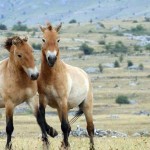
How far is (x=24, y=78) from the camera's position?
56.2 feet

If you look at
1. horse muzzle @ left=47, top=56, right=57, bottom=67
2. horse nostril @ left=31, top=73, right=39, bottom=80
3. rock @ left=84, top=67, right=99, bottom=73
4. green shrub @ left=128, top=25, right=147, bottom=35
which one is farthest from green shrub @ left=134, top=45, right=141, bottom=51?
horse nostril @ left=31, top=73, right=39, bottom=80

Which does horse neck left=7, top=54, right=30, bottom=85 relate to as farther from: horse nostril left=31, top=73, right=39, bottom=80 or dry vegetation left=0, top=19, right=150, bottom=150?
dry vegetation left=0, top=19, right=150, bottom=150

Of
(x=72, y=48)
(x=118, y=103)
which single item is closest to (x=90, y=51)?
(x=72, y=48)

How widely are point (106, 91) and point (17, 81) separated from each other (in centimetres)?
5624

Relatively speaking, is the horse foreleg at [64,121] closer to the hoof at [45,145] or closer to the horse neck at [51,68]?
the hoof at [45,145]

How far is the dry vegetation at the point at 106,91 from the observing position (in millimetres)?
20219

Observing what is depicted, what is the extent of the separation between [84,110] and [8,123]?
323 cm

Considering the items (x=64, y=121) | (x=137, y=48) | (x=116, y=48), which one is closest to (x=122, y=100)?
(x=64, y=121)

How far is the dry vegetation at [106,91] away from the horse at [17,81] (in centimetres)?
123

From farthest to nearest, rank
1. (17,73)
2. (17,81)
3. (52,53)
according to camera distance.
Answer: (17,73) < (17,81) < (52,53)

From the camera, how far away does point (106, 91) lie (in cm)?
7319

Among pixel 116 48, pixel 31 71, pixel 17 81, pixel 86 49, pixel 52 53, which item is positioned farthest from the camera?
pixel 116 48

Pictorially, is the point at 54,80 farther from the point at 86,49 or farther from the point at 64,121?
the point at 86,49

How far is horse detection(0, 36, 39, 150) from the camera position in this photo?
661 inches
